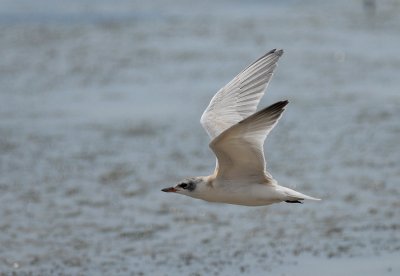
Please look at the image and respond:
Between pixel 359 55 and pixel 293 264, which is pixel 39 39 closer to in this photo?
pixel 359 55

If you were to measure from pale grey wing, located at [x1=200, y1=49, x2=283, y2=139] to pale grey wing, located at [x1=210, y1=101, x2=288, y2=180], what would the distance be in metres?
0.75

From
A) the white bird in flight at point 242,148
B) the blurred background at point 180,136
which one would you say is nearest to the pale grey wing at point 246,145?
the white bird in flight at point 242,148

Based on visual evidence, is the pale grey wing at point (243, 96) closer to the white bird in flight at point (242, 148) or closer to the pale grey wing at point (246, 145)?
the white bird in flight at point (242, 148)

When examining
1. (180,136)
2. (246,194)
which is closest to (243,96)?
(246,194)

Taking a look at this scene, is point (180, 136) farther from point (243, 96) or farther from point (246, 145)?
point (246, 145)

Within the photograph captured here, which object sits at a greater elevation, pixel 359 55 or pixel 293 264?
pixel 359 55

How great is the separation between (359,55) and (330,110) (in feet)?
10.5

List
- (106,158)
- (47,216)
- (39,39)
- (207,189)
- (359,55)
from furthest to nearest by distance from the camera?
(39,39) < (359,55) < (106,158) < (47,216) < (207,189)

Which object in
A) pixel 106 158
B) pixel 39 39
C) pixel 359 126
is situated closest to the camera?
pixel 106 158

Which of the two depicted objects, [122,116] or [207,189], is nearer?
[207,189]

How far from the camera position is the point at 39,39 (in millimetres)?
19469

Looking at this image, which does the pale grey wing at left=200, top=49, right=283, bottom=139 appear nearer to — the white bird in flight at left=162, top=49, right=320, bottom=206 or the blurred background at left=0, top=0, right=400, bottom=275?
the white bird in flight at left=162, top=49, right=320, bottom=206

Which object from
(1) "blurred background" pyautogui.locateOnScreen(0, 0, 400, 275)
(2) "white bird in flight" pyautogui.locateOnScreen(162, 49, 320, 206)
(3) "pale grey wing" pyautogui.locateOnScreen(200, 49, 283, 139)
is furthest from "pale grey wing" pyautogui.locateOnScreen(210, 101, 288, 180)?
(1) "blurred background" pyautogui.locateOnScreen(0, 0, 400, 275)

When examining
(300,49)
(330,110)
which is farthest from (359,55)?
(330,110)
